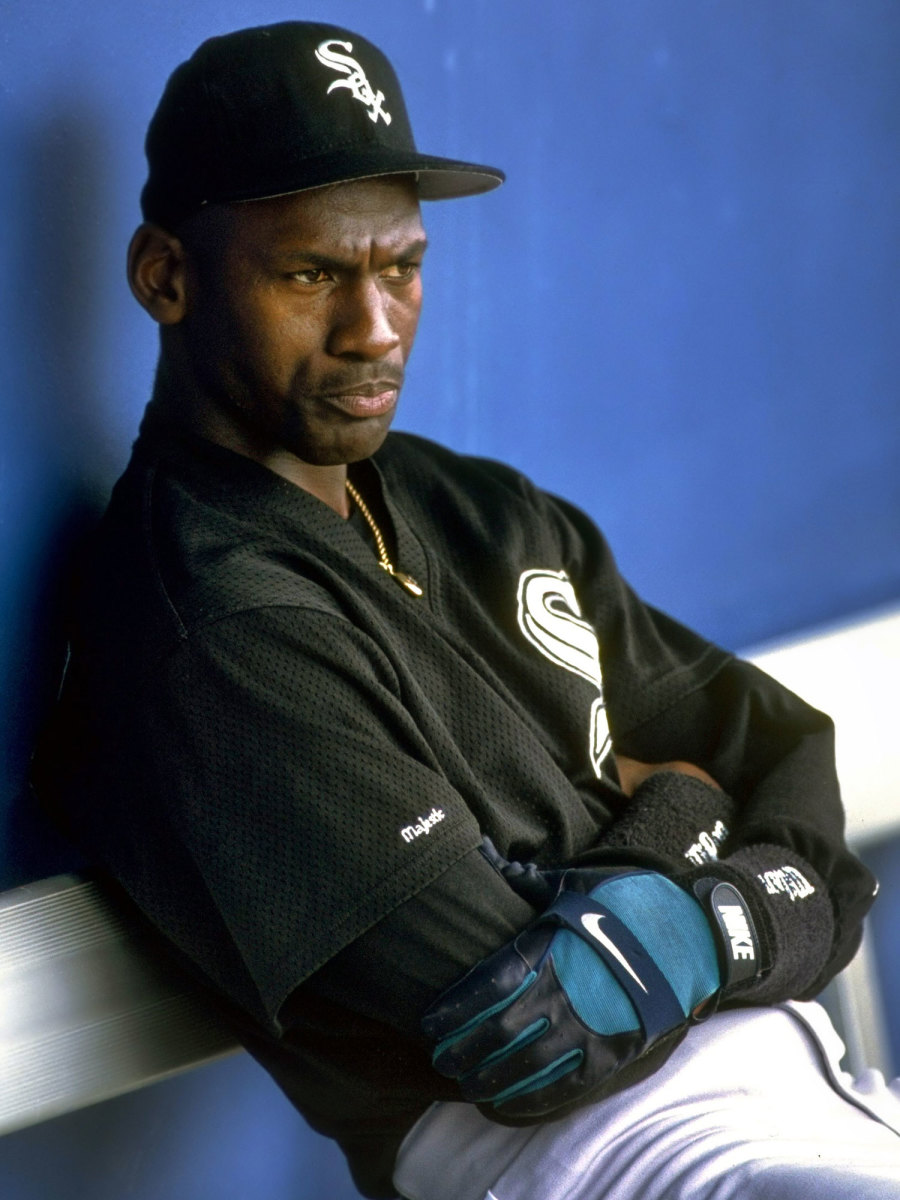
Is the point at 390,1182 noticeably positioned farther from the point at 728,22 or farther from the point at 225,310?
the point at 728,22

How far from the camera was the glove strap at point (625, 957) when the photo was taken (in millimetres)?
1159

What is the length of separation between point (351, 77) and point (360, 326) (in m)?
0.21

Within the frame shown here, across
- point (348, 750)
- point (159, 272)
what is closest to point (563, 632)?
point (348, 750)

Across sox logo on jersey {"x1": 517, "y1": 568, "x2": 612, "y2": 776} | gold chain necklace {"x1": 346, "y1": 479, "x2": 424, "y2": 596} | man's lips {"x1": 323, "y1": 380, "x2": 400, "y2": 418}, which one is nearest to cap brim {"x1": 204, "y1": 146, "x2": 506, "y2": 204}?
man's lips {"x1": 323, "y1": 380, "x2": 400, "y2": 418}

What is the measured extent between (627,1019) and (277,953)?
0.87 feet

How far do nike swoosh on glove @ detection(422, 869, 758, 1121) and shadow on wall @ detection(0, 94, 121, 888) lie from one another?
20.1 inches

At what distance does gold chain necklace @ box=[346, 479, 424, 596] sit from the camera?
1425 millimetres

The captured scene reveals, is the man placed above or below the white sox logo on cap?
below

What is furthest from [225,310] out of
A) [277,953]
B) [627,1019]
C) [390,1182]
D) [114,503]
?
[390,1182]

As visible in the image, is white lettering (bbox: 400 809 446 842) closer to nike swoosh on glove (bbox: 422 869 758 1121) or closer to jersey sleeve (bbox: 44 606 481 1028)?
jersey sleeve (bbox: 44 606 481 1028)

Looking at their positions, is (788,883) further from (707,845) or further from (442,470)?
(442,470)

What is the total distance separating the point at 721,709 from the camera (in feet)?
5.39

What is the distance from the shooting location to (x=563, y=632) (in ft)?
5.04

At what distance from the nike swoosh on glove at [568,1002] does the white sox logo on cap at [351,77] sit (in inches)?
26.7
